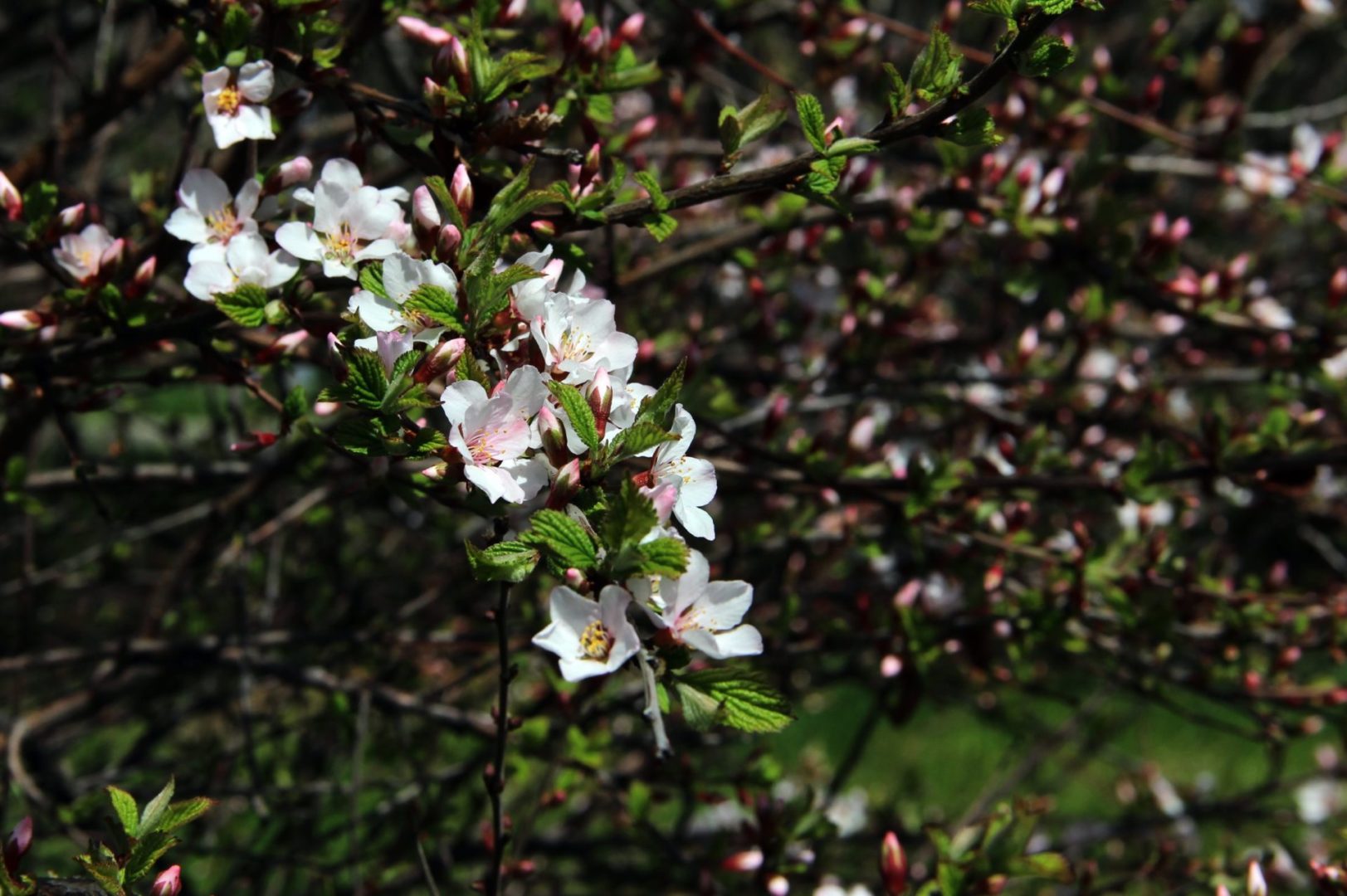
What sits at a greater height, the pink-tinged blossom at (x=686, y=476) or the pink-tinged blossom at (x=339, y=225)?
the pink-tinged blossom at (x=339, y=225)

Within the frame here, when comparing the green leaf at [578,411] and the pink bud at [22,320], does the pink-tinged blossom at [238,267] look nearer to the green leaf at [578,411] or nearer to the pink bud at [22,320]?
the pink bud at [22,320]

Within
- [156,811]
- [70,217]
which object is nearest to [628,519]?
[156,811]

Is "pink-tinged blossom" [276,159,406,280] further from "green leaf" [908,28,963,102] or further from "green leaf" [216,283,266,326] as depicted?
"green leaf" [908,28,963,102]

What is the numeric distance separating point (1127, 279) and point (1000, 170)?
1.37 feet

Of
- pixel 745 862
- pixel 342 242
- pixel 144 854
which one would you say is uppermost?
pixel 342 242

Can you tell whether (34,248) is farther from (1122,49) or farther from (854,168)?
(1122,49)

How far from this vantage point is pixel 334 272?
1.42m

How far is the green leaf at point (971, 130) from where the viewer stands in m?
1.39

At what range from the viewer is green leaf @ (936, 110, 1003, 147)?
139 centimetres

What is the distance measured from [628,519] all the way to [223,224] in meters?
0.90

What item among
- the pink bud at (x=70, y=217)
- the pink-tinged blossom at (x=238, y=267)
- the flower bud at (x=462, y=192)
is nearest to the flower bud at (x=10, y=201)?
the pink bud at (x=70, y=217)

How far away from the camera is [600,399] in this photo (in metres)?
1.23

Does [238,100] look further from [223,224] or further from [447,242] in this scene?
[447,242]

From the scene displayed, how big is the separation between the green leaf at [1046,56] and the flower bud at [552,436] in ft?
2.38
